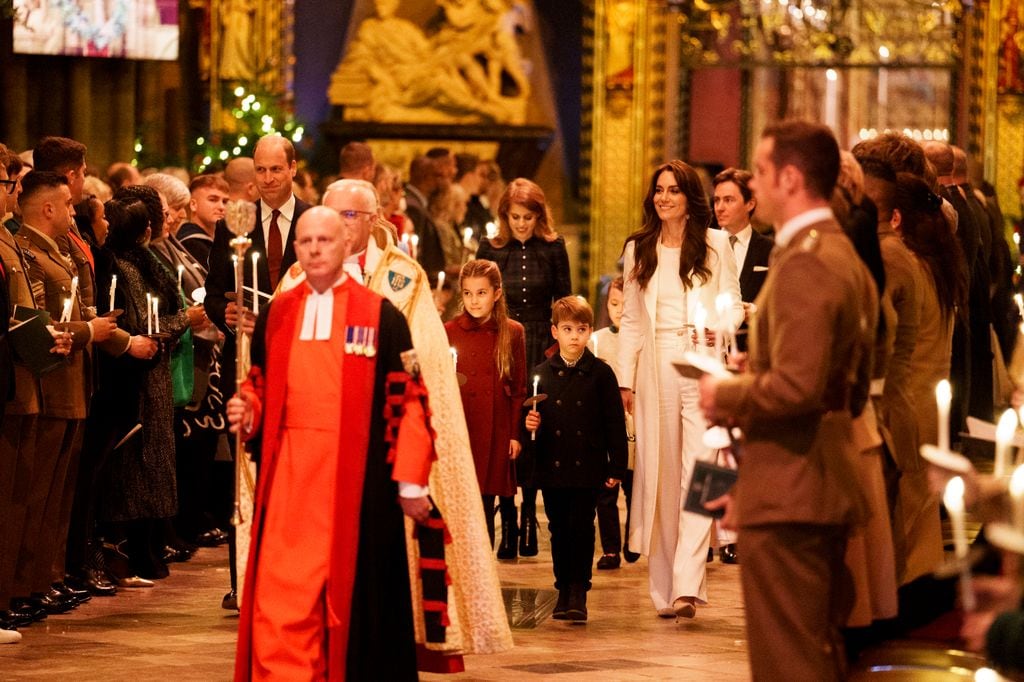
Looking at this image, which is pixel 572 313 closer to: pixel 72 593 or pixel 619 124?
pixel 72 593

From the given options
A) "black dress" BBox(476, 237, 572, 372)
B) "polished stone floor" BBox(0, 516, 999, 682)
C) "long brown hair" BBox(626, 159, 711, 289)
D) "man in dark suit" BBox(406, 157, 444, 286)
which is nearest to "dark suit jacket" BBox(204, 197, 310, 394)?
"polished stone floor" BBox(0, 516, 999, 682)

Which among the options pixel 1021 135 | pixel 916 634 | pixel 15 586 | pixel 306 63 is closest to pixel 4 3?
pixel 15 586

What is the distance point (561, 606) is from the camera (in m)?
8.71

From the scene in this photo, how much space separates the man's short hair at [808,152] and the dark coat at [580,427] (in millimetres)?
3885

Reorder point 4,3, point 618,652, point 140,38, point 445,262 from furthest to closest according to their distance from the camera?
1. point 140,38
2. point 445,262
3. point 4,3
4. point 618,652

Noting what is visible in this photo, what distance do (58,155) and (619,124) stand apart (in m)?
12.3

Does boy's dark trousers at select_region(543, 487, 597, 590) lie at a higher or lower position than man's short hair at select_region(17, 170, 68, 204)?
lower

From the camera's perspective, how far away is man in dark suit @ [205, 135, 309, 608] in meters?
8.21

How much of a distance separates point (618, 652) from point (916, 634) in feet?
5.19

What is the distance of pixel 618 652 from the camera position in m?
7.88

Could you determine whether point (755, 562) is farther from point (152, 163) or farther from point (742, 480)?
point (152, 163)

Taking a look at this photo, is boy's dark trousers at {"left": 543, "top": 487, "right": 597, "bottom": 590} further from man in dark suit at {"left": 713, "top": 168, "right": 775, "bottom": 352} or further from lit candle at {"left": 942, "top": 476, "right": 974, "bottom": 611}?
lit candle at {"left": 942, "top": 476, "right": 974, "bottom": 611}

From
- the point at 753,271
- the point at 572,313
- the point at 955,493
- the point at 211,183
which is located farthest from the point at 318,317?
the point at 211,183

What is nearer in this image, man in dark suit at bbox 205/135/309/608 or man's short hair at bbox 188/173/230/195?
man in dark suit at bbox 205/135/309/608
